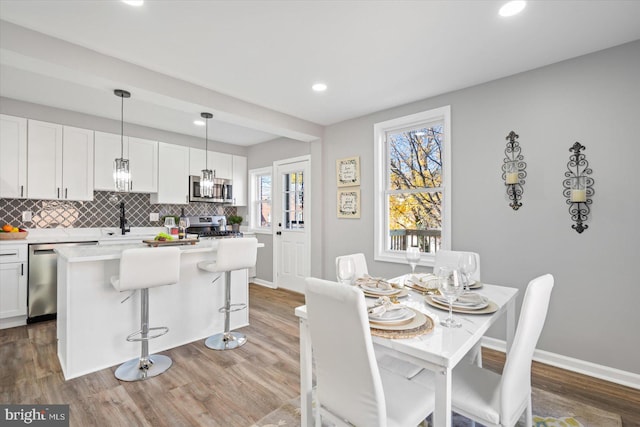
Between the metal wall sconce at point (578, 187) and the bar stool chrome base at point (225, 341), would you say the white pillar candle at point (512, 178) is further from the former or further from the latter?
the bar stool chrome base at point (225, 341)

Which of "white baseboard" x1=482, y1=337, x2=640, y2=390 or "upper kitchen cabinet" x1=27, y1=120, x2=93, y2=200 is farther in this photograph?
"upper kitchen cabinet" x1=27, y1=120, x2=93, y2=200

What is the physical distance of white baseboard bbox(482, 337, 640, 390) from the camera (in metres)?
2.25

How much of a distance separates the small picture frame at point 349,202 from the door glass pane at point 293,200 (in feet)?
2.89

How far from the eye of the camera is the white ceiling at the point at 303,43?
1922mm

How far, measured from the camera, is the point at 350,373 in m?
1.18

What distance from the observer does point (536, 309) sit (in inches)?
50.2

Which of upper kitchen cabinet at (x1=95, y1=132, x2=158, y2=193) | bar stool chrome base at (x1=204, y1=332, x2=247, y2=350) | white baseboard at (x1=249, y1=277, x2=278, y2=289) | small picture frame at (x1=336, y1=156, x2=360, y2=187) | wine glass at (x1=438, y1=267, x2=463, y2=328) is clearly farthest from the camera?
white baseboard at (x1=249, y1=277, x2=278, y2=289)

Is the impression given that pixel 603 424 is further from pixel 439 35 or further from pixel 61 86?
pixel 61 86

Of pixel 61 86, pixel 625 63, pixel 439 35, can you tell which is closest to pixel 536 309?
pixel 439 35

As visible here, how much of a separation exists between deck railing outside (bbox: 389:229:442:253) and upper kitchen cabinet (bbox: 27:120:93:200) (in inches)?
158

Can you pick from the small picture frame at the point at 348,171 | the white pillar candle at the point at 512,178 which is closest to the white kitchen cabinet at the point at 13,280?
the small picture frame at the point at 348,171

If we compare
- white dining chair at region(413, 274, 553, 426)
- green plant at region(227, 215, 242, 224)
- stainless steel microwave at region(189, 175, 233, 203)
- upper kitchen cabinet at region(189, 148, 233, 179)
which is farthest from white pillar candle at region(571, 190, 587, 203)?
green plant at region(227, 215, 242, 224)

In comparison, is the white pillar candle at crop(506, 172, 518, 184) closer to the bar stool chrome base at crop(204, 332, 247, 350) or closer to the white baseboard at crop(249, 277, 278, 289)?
the bar stool chrome base at crop(204, 332, 247, 350)

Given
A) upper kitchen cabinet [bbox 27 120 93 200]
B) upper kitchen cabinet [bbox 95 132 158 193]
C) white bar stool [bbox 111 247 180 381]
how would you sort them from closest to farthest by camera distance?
white bar stool [bbox 111 247 180 381] → upper kitchen cabinet [bbox 27 120 93 200] → upper kitchen cabinet [bbox 95 132 158 193]
